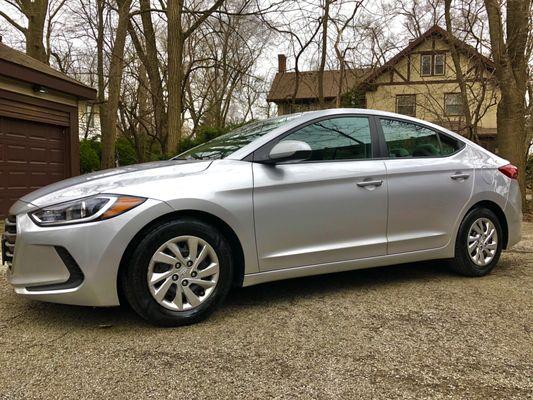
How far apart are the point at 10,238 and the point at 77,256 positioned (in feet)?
2.16

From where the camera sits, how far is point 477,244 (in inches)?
175

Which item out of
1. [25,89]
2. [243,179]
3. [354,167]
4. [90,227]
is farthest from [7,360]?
[25,89]

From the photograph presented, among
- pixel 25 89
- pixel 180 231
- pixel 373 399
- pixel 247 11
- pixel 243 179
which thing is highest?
pixel 247 11

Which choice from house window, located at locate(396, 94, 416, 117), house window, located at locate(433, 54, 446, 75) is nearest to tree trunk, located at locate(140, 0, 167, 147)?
house window, located at locate(396, 94, 416, 117)

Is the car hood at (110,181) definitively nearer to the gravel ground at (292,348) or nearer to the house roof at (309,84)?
the gravel ground at (292,348)

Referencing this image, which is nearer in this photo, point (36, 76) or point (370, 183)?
point (370, 183)

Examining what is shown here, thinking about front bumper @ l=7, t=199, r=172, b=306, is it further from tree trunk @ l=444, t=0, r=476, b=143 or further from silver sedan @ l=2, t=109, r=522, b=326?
tree trunk @ l=444, t=0, r=476, b=143

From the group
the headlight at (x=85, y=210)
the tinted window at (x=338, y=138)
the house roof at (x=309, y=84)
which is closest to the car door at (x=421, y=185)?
the tinted window at (x=338, y=138)

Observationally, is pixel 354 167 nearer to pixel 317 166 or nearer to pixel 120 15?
pixel 317 166

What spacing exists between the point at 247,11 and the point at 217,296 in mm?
12091

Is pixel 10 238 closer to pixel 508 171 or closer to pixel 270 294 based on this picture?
pixel 270 294

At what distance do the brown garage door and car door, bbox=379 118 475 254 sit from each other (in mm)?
8198

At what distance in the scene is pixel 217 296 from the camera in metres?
3.29

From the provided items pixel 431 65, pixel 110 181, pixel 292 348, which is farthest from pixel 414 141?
pixel 431 65
